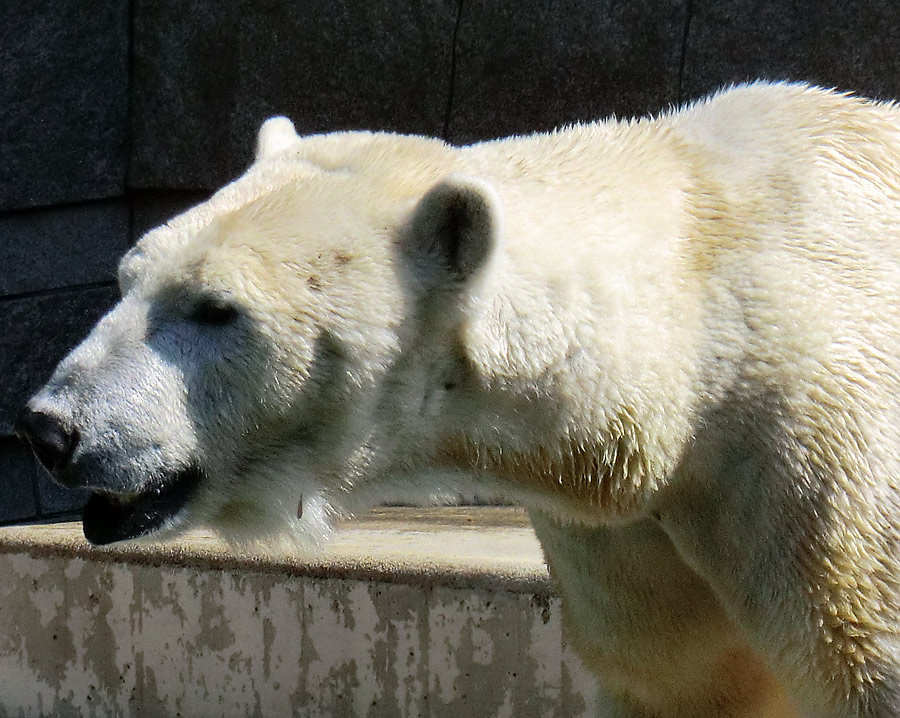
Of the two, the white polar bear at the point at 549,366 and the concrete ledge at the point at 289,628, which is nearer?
the white polar bear at the point at 549,366

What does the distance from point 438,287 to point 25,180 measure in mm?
4458

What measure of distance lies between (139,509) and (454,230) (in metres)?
0.55

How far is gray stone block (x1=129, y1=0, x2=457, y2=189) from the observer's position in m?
5.33

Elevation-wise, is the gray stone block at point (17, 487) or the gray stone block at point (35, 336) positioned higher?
the gray stone block at point (35, 336)

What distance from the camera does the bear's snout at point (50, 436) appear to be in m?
1.60

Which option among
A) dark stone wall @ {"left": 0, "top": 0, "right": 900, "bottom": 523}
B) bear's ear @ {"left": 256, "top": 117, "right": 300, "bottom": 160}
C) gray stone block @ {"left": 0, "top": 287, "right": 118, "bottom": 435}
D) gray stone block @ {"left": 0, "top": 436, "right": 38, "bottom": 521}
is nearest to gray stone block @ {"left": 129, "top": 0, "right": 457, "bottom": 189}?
dark stone wall @ {"left": 0, "top": 0, "right": 900, "bottom": 523}

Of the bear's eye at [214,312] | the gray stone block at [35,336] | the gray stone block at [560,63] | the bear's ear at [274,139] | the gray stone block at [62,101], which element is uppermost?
the bear's ear at [274,139]

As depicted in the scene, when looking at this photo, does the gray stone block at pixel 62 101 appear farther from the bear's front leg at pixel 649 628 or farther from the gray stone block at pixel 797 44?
the bear's front leg at pixel 649 628

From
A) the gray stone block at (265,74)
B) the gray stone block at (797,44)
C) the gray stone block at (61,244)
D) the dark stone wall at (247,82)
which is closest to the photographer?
the gray stone block at (797,44)

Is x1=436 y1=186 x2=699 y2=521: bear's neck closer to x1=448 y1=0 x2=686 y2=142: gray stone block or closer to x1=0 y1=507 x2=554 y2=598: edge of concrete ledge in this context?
x1=0 y1=507 x2=554 y2=598: edge of concrete ledge

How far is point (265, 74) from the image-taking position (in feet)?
18.0

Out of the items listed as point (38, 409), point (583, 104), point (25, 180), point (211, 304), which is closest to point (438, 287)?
point (211, 304)

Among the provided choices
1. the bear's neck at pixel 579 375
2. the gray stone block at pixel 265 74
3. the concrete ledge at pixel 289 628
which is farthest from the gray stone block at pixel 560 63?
the bear's neck at pixel 579 375

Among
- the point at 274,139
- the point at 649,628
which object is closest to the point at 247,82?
the point at 274,139
